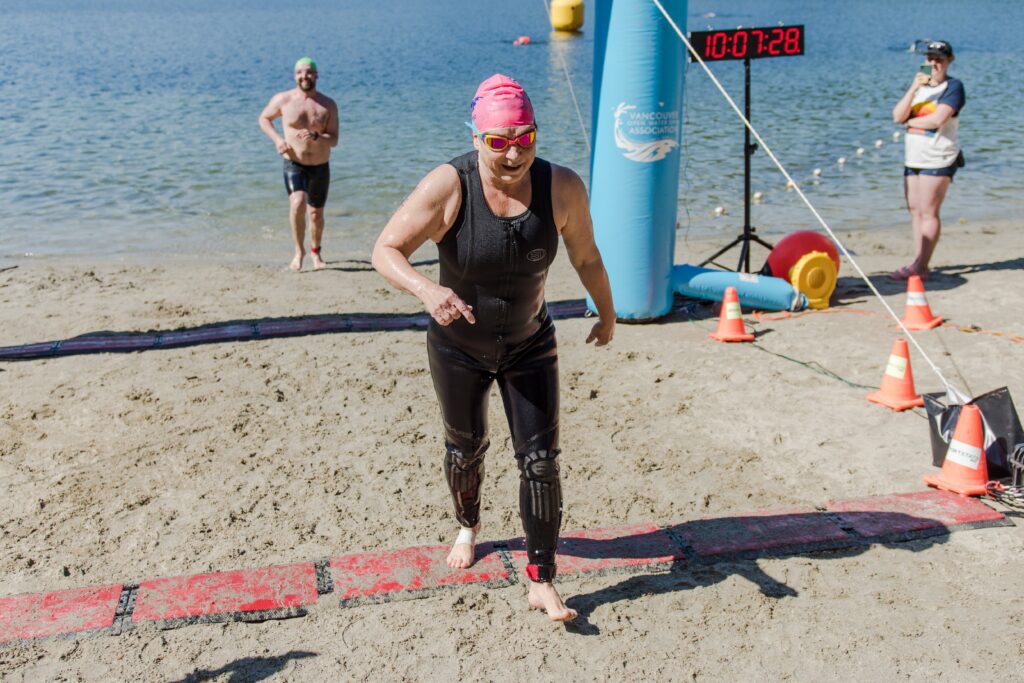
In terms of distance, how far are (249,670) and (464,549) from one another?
1.11 m

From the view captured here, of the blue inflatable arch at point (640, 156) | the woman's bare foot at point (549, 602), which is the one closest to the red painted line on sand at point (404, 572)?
the woman's bare foot at point (549, 602)

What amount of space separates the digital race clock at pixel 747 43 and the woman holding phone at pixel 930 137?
1.24 meters

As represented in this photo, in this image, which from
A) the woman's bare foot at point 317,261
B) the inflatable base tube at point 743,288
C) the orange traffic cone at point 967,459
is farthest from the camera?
the woman's bare foot at point 317,261

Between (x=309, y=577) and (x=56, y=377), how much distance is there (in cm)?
359

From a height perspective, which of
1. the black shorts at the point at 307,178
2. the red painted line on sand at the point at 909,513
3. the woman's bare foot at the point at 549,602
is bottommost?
the woman's bare foot at the point at 549,602

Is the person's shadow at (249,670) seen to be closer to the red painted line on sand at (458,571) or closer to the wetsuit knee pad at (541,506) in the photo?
the red painted line on sand at (458,571)

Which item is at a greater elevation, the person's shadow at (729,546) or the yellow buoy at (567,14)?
the yellow buoy at (567,14)

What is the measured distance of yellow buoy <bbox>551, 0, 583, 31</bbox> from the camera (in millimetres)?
45344

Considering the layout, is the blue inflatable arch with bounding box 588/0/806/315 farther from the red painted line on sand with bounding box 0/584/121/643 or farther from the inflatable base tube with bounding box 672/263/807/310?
the red painted line on sand with bounding box 0/584/121/643

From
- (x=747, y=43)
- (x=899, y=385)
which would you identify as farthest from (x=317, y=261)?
(x=899, y=385)

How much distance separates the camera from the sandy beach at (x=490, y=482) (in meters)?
3.84

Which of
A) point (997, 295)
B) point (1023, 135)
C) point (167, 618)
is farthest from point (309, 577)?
point (1023, 135)

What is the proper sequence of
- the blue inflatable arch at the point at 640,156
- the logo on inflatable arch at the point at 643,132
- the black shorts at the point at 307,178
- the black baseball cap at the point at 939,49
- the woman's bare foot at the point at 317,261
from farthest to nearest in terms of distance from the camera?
the woman's bare foot at the point at 317,261 → the black shorts at the point at 307,178 → the black baseball cap at the point at 939,49 → the logo on inflatable arch at the point at 643,132 → the blue inflatable arch at the point at 640,156

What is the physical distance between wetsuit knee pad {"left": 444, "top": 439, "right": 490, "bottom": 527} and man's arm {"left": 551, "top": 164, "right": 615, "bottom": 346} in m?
0.72
